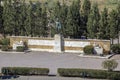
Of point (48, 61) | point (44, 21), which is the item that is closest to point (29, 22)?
point (44, 21)

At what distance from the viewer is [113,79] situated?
1345 inches

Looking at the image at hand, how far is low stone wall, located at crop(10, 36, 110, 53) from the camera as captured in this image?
149ft

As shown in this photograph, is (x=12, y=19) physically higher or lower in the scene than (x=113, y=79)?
higher

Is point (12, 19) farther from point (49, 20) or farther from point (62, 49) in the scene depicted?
point (62, 49)

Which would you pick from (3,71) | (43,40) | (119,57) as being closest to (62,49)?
(43,40)

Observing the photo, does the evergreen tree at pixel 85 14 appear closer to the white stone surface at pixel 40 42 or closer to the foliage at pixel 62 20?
the foliage at pixel 62 20

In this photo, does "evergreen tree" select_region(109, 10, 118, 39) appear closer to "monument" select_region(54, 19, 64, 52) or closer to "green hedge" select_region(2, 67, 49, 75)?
"monument" select_region(54, 19, 64, 52)

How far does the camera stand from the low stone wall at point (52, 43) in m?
45.4

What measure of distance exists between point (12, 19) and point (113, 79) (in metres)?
18.8

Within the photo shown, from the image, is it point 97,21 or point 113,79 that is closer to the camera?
point 113,79

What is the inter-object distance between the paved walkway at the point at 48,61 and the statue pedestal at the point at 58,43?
95 centimetres

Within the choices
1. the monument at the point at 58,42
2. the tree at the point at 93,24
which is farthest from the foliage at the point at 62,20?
the monument at the point at 58,42

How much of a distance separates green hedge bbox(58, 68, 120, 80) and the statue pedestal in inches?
438

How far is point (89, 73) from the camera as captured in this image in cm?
3472
